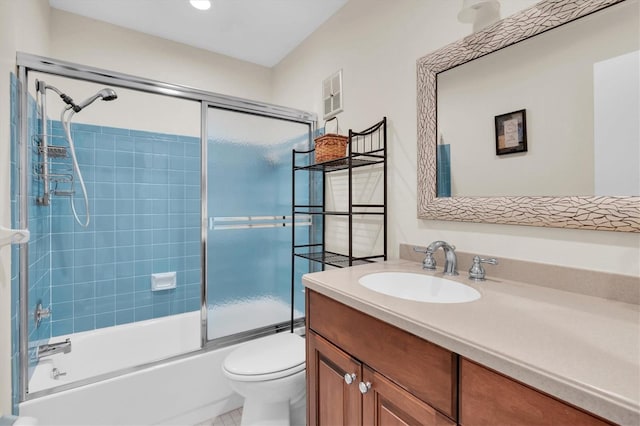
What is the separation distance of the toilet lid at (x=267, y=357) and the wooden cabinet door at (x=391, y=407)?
0.58m

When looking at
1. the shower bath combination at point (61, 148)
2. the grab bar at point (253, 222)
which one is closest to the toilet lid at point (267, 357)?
the grab bar at point (253, 222)

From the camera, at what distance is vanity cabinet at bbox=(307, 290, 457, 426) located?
0.71 meters

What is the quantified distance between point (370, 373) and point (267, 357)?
0.74 metres

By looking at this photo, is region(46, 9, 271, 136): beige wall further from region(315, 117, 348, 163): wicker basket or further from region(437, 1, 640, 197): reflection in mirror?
region(437, 1, 640, 197): reflection in mirror

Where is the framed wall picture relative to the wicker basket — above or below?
below

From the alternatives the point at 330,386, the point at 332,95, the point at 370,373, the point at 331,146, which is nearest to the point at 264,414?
the point at 330,386

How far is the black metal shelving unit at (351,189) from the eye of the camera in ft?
5.18

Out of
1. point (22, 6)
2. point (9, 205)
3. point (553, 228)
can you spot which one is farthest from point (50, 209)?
point (553, 228)

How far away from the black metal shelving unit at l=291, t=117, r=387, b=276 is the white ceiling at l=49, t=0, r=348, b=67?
94 cm

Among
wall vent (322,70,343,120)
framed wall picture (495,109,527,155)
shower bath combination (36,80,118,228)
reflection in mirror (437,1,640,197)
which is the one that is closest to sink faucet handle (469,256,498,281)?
reflection in mirror (437,1,640,197)

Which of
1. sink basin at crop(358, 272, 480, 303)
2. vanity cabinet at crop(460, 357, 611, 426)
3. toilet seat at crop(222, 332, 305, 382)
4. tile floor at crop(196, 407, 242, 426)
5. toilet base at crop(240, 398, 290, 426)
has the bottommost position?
tile floor at crop(196, 407, 242, 426)

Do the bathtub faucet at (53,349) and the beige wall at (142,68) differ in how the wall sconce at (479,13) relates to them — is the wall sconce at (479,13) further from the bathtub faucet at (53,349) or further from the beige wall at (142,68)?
the bathtub faucet at (53,349)

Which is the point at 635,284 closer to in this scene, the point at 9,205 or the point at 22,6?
the point at 9,205

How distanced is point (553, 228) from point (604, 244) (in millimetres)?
134
